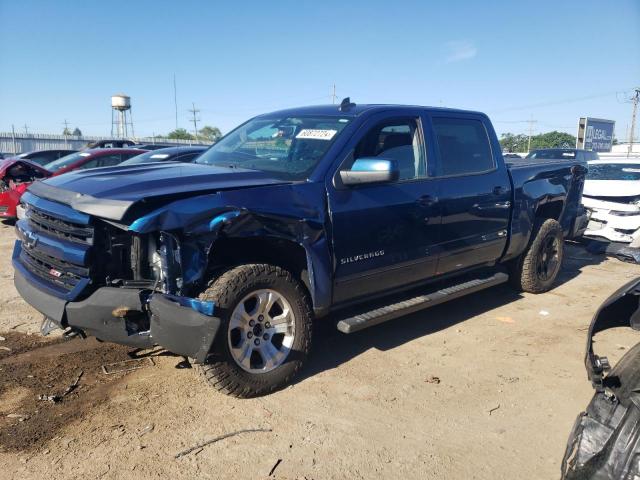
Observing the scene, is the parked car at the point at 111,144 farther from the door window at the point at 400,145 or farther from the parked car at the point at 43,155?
the door window at the point at 400,145

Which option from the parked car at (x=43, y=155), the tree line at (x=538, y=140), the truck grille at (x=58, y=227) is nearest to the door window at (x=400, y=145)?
the truck grille at (x=58, y=227)

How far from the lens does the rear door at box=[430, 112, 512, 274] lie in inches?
189

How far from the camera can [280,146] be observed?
4.44 m

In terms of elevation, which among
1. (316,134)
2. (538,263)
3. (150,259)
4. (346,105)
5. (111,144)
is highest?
(346,105)

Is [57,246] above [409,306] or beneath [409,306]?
above

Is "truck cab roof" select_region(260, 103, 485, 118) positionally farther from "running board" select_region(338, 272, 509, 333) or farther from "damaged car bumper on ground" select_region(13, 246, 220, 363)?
"damaged car bumper on ground" select_region(13, 246, 220, 363)

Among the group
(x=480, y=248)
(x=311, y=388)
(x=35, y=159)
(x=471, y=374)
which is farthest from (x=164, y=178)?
(x=35, y=159)

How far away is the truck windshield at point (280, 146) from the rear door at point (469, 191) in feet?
3.61

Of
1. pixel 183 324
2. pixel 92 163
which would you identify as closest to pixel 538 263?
pixel 183 324

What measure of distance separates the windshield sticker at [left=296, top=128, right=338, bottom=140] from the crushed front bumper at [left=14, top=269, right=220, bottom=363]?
1.72m

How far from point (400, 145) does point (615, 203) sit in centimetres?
672

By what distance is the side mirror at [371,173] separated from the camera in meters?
3.85

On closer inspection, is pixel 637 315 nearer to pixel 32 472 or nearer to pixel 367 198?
pixel 367 198

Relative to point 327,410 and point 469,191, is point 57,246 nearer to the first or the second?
point 327,410
